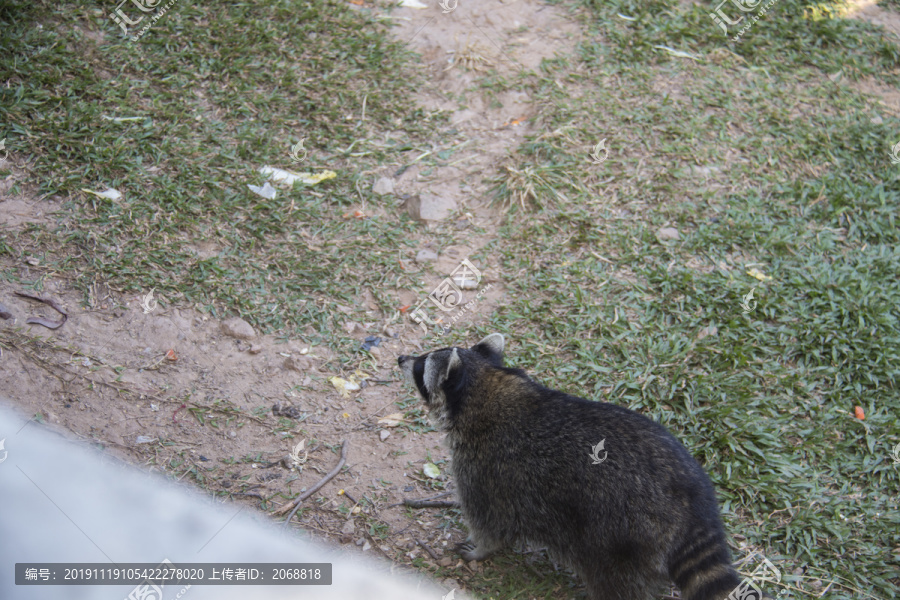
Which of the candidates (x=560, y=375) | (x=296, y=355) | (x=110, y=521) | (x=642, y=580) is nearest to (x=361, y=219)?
(x=296, y=355)

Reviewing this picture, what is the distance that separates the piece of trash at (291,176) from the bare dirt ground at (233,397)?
114 cm

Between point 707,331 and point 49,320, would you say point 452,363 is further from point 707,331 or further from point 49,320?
point 49,320

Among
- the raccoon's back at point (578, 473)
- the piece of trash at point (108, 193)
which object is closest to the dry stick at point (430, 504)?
the raccoon's back at point (578, 473)

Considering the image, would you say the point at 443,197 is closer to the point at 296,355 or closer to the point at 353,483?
the point at 296,355

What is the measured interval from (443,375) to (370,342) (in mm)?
1231

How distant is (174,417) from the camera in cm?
397

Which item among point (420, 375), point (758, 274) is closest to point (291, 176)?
point (420, 375)

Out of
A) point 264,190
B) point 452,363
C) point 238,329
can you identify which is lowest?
point 238,329

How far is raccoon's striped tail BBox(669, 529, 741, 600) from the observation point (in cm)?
288

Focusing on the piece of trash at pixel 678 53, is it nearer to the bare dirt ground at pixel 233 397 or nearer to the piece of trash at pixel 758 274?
the piece of trash at pixel 758 274

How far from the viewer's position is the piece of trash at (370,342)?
4604mm

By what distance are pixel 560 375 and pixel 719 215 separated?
219 cm

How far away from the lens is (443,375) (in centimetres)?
353

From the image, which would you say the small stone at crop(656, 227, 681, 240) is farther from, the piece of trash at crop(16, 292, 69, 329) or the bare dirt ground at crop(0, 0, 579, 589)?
the piece of trash at crop(16, 292, 69, 329)
